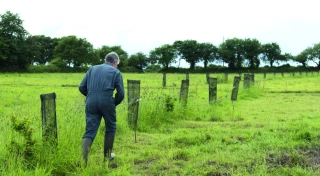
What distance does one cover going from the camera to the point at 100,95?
209 inches

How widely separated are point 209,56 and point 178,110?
86941mm

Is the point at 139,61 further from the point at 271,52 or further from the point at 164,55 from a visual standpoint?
the point at 271,52

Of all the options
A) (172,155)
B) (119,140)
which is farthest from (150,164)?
(119,140)

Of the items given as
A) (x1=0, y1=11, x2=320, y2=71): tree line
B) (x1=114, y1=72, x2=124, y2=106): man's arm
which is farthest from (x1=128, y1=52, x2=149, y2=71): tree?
(x1=114, y1=72, x2=124, y2=106): man's arm

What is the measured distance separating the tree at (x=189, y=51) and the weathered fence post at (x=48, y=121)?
8939 cm

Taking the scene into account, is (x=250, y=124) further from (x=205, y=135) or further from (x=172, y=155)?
(x=172, y=155)

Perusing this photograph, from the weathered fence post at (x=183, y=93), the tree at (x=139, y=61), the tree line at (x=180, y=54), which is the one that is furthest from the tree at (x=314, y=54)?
the weathered fence post at (x=183, y=93)

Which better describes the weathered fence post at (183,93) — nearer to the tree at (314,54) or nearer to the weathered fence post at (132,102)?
the weathered fence post at (132,102)

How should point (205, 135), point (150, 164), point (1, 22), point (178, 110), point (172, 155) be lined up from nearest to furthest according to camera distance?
point (150, 164) → point (172, 155) → point (205, 135) → point (178, 110) → point (1, 22)

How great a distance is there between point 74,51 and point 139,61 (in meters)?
23.8

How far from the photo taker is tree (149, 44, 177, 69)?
93500 mm

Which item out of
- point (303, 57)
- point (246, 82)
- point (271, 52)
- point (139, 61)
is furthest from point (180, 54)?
point (246, 82)

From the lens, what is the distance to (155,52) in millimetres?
95688

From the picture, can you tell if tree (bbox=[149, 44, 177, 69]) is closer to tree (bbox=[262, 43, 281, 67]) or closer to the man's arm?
tree (bbox=[262, 43, 281, 67])
